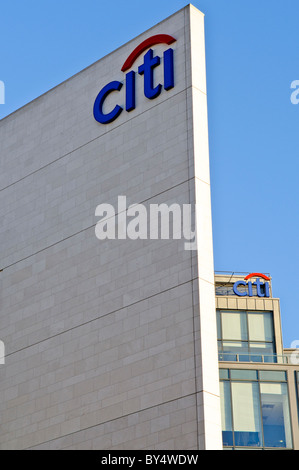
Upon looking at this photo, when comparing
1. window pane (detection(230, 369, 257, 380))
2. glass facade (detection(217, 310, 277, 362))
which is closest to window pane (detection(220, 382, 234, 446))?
window pane (detection(230, 369, 257, 380))

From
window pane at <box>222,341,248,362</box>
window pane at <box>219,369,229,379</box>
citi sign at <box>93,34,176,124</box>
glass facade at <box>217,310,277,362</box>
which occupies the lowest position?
window pane at <box>219,369,229,379</box>

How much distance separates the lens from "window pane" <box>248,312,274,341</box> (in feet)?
229

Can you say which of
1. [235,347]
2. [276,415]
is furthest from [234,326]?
[276,415]

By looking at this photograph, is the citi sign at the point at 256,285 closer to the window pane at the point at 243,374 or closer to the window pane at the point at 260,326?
the window pane at the point at 260,326

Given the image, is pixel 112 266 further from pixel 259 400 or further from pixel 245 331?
pixel 245 331

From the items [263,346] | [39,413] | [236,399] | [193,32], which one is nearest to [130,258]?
[39,413]

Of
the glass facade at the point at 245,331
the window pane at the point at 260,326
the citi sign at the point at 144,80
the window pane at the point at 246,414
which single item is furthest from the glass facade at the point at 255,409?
the citi sign at the point at 144,80

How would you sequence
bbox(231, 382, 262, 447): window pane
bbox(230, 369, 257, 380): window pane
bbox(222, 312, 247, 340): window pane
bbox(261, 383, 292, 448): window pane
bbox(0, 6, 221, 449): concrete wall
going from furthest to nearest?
bbox(222, 312, 247, 340): window pane → bbox(230, 369, 257, 380): window pane → bbox(261, 383, 292, 448): window pane → bbox(231, 382, 262, 447): window pane → bbox(0, 6, 221, 449): concrete wall

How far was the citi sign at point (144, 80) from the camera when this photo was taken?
1737 inches

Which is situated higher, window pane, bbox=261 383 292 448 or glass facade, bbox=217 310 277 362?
glass facade, bbox=217 310 277 362

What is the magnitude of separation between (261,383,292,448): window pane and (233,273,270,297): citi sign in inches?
722

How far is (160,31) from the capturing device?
45344mm

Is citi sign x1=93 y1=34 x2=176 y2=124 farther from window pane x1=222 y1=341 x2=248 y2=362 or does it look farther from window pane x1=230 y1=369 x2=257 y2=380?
window pane x1=222 y1=341 x2=248 y2=362

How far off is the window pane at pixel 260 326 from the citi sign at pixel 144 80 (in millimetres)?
28803
